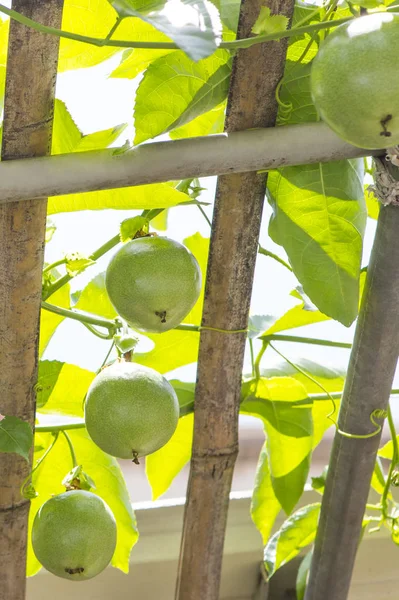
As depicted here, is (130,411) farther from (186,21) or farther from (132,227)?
(186,21)

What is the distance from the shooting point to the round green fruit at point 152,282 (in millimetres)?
430

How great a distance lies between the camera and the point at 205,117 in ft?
1.67

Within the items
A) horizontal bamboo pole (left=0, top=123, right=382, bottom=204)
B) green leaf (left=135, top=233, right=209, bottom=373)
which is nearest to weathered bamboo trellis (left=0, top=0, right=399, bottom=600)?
horizontal bamboo pole (left=0, top=123, right=382, bottom=204)

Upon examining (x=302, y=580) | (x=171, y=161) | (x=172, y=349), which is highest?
(x=171, y=161)

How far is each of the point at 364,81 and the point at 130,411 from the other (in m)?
0.24

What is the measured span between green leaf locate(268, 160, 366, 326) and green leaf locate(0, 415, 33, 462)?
19cm

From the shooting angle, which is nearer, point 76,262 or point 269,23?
point 269,23

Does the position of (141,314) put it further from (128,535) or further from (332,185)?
(128,535)

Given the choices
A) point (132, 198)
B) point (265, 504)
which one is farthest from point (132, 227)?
point (265, 504)

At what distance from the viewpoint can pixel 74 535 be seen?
473mm

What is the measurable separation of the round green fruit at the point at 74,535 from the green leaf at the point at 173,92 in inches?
9.7

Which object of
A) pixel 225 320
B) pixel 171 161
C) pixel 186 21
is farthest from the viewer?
pixel 225 320

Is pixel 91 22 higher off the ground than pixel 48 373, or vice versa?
pixel 91 22

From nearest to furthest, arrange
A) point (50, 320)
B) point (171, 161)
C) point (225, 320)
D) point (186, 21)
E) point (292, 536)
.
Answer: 1. point (186, 21)
2. point (171, 161)
3. point (225, 320)
4. point (50, 320)
5. point (292, 536)
